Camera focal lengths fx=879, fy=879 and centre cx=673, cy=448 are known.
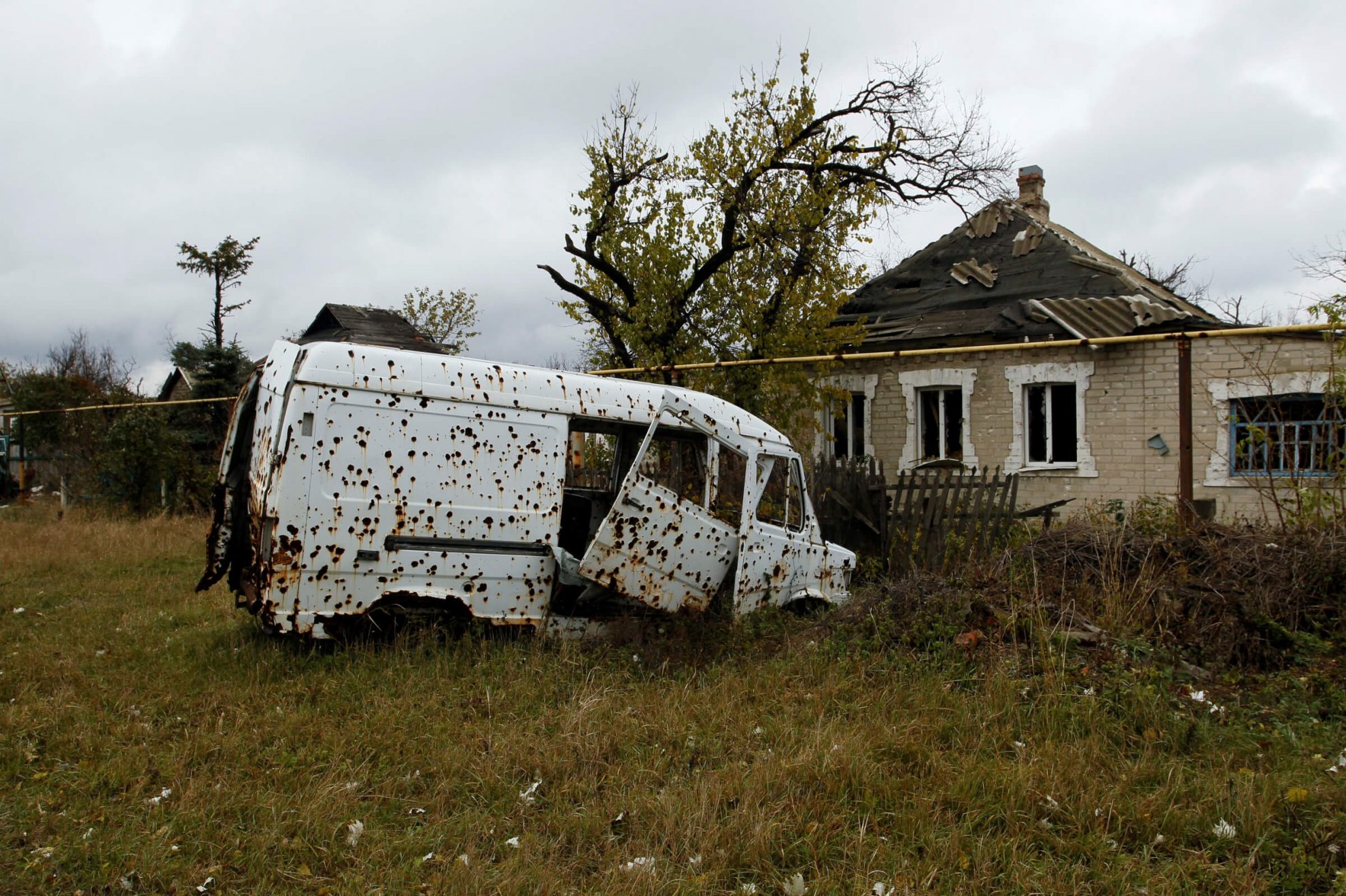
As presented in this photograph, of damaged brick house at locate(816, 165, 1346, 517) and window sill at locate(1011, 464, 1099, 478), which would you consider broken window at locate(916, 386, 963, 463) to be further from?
window sill at locate(1011, 464, 1099, 478)

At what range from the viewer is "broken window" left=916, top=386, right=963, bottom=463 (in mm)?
15078

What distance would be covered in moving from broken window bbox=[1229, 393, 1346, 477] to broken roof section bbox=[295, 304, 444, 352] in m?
17.8

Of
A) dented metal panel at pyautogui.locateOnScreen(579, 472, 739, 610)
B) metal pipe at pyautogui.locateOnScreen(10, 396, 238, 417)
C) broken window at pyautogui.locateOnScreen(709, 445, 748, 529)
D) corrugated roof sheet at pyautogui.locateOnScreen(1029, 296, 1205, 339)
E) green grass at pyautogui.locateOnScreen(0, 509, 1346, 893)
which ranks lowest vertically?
green grass at pyautogui.locateOnScreen(0, 509, 1346, 893)

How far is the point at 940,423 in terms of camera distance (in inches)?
595

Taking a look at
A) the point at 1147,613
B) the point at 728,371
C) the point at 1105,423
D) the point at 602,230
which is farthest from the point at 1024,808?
the point at 602,230

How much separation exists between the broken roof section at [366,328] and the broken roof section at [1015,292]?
39.3 ft

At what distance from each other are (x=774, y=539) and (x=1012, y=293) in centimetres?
1029

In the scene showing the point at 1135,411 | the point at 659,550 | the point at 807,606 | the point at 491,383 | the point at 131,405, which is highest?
the point at 131,405

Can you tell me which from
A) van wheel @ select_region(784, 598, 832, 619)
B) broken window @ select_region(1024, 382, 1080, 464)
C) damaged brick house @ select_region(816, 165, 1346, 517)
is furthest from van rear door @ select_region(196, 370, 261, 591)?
broken window @ select_region(1024, 382, 1080, 464)

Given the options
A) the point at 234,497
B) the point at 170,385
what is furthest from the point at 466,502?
the point at 170,385

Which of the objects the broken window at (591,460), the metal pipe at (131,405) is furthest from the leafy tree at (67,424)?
the broken window at (591,460)

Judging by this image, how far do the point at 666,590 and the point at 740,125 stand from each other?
1011cm

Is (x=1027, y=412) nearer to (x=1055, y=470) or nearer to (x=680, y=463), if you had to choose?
(x=1055, y=470)

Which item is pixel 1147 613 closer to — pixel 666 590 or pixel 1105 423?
pixel 666 590
